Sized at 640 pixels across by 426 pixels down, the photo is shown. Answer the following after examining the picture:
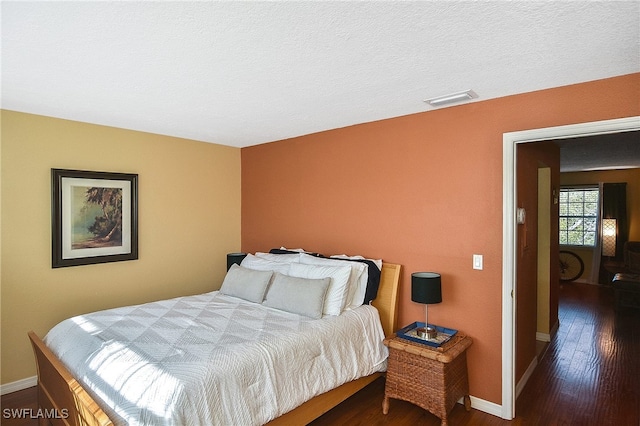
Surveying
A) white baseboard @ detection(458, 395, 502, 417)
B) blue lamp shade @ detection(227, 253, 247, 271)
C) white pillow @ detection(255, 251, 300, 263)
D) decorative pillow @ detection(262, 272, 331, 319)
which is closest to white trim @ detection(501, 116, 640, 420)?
white baseboard @ detection(458, 395, 502, 417)

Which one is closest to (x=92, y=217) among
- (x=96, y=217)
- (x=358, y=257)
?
(x=96, y=217)

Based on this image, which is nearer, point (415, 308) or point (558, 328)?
point (415, 308)

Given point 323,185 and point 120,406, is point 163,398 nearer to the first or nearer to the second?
point 120,406

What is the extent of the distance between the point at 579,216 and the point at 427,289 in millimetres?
7060

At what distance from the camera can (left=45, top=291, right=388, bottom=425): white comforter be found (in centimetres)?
184

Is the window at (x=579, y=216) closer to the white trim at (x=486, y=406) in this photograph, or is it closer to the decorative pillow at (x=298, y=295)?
the white trim at (x=486, y=406)

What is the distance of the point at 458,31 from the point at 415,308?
7.50 ft

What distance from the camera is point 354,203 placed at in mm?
3668

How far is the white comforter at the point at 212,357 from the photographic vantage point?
1843 millimetres

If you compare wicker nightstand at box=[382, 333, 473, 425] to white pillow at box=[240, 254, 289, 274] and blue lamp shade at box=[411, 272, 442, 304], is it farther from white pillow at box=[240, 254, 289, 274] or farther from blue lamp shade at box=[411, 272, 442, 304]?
white pillow at box=[240, 254, 289, 274]

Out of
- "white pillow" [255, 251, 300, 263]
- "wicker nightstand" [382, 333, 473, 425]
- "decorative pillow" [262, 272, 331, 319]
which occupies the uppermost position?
"white pillow" [255, 251, 300, 263]

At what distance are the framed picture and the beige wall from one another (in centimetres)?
8

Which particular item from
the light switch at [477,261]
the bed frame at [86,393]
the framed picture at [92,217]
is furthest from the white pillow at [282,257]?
the light switch at [477,261]

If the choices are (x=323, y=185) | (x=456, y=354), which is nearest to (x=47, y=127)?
(x=323, y=185)
